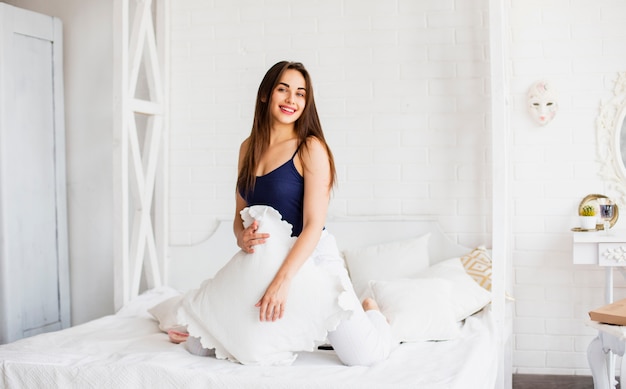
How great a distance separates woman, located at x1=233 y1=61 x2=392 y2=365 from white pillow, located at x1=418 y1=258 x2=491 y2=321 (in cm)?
59

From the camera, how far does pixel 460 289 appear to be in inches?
146

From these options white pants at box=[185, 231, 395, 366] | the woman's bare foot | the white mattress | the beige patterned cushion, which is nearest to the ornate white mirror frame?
the beige patterned cushion

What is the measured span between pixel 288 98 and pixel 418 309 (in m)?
1.11

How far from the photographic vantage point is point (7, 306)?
429cm

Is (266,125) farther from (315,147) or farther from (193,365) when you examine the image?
(193,365)

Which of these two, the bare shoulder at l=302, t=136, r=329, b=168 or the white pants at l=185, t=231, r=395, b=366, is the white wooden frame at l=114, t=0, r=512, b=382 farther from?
the bare shoulder at l=302, t=136, r=329, b=168

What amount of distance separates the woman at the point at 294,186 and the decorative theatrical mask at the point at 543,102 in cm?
162

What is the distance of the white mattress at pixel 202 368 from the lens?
261 centimetres

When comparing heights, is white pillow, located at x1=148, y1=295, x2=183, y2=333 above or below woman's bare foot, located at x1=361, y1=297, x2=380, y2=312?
below

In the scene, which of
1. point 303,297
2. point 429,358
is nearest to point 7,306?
point 303,297

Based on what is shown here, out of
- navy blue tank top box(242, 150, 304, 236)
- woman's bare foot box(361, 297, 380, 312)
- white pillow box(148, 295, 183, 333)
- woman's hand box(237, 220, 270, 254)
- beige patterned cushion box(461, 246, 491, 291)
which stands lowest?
white pillow box(148, 295, 183, 333)

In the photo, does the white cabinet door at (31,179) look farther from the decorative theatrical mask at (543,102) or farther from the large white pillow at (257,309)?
the decorative theatrical mask at (543,102)

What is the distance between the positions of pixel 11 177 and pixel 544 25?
10.3 feet

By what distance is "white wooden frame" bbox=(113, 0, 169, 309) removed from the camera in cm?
405
